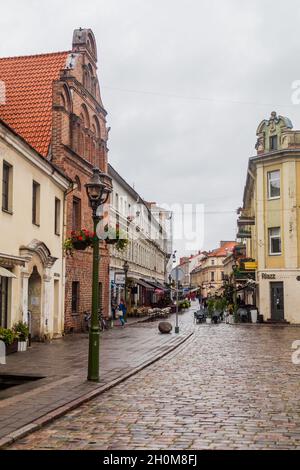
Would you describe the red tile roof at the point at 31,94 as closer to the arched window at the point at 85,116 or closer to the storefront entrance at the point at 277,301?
the arched window at the point at 85,116

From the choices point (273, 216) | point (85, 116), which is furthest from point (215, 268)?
point (85, 116)

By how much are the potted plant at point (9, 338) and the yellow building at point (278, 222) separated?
24.2m

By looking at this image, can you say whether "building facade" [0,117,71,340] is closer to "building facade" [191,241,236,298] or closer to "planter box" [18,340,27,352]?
"planter box" [18,340,27,352]

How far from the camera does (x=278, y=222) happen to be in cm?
3997

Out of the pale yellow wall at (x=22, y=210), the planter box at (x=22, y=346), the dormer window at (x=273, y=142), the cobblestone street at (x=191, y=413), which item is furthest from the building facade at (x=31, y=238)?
the dormer window at (x=273, y=142)

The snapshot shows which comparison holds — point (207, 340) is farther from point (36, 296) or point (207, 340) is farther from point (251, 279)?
point (251, 279)

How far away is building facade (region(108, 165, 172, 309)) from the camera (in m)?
43.4

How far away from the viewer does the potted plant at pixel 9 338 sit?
672 inches

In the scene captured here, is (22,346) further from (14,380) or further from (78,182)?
(78,182)

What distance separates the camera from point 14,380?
42.5 feet

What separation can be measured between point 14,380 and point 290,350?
10.3m

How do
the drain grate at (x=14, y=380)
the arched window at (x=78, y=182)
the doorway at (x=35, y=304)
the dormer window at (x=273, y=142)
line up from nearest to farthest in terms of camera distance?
the drain grate at (x=14, y=380) → the doorway at (x=35, y=304) → the arched window at (x=78, y=182) → the dormer window at (x=273, y=142)

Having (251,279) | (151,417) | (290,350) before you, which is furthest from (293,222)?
(151,417)

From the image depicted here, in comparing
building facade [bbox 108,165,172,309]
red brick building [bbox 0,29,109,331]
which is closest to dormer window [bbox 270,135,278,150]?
building facade [bbox 108,165,172,309]
